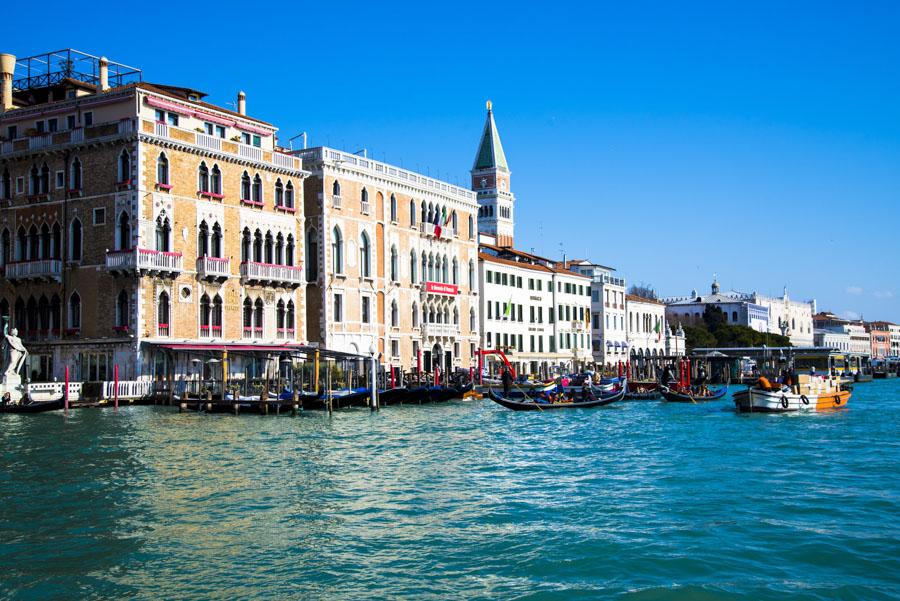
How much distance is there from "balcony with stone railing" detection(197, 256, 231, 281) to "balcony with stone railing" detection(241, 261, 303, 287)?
942 millimetres

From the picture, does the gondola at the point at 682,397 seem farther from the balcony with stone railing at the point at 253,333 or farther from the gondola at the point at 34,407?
the gondola at the point at 34,407

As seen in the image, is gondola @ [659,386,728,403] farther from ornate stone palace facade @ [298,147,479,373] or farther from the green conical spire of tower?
the green conical spire of tower

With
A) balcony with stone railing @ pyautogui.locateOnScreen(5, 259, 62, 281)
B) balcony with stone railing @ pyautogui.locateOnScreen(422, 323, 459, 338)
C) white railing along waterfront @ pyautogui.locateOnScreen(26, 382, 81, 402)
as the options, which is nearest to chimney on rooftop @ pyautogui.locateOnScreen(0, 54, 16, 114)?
balcony with stone railing @ pyautogui.locateOnScreen(5, 259, 62, 281)

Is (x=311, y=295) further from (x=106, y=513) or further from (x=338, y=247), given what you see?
(x=106, y=513)

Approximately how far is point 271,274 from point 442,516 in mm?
25496

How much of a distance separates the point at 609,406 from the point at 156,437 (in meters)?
20.2

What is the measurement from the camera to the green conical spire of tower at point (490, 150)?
84.6m

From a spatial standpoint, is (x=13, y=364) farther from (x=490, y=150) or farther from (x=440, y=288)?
(x=490, y=150)

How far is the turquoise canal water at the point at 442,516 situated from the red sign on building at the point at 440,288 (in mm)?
23686

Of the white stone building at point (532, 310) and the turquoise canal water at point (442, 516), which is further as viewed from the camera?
the white stone building at point (532, 310)

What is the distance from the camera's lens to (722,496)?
48.5ft

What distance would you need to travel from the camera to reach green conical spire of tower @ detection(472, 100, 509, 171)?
84.6 meters

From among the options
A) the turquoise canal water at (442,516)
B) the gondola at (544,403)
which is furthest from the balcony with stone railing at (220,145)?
the turquoise canal water at (442,516)

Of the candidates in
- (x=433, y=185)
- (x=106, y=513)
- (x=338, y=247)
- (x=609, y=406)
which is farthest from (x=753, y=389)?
(x=106, y=513)
